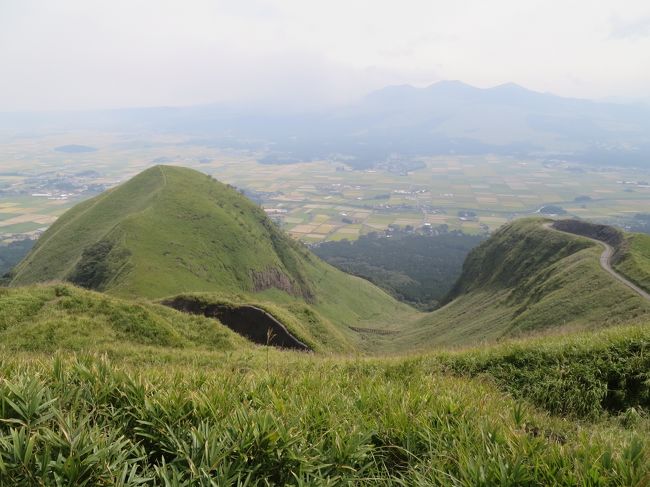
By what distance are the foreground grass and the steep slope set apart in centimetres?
2660

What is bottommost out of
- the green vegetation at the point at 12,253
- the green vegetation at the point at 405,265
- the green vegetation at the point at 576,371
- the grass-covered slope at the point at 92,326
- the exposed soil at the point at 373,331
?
the green vegetation at the point at 405,265

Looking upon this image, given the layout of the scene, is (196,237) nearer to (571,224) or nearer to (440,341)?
(440,341)

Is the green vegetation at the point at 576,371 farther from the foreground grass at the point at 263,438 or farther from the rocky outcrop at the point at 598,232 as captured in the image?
the rocky outcrop at the point at 598,232

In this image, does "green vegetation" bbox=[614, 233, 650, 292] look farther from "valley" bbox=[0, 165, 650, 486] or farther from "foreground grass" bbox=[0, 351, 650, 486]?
"foreground grass" bbox=[0, 351, 650, 486]

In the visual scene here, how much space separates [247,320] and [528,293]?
40290 mm

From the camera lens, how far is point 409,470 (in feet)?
16.3

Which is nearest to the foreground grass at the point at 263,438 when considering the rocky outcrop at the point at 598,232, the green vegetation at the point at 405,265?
the rocky outcrop at the point at 598,232

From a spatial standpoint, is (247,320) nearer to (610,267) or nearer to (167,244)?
(610,267)

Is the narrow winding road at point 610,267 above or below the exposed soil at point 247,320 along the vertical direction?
above

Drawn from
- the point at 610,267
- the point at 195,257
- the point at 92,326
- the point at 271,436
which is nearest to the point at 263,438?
the point at 271,436

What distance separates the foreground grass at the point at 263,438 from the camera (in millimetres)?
4375

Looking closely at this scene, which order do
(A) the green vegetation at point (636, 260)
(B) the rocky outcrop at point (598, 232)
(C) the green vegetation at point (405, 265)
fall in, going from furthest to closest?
(C) the green vegetation at point (405, 265)
(B) the rocky outcrop at point (598, 232)
(A) the green vegetation at point (636, 260)

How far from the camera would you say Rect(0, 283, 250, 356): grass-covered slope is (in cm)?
1697

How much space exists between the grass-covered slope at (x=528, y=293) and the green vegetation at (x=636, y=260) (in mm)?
2299
